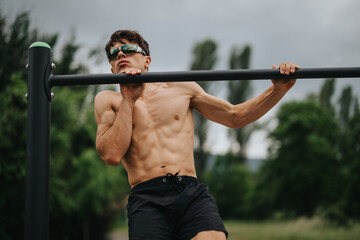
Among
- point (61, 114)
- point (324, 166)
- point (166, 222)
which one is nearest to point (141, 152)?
point (166, 222)

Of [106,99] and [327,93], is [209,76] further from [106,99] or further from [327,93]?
[327,93]

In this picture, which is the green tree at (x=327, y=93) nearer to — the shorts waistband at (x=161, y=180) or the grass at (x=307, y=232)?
the grass at (x=307, y=232)

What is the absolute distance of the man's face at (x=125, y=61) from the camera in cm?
252

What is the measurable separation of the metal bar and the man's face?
0.78 ft

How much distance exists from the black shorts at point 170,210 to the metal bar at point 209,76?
1.93 ft

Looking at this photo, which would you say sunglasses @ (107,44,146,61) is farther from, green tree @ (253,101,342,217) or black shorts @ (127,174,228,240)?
green tree @ (253,101,342,217)

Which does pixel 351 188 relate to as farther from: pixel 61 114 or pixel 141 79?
pixel 141 79

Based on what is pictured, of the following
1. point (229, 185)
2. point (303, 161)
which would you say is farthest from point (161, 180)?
point (229, 185)

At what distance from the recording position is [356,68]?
2.27 metres

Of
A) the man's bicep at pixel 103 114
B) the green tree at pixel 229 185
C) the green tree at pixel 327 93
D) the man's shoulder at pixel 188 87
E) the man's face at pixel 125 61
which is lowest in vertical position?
the green tree at pixel 229 185

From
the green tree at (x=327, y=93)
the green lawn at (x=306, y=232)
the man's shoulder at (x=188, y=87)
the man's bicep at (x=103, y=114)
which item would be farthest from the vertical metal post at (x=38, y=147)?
the green tree at (x=327, y=93)

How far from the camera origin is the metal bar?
2.24 m

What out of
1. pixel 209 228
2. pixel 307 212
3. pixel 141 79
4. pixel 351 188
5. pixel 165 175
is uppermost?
pixel 141 79

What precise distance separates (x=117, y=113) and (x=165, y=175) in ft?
1.50
